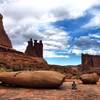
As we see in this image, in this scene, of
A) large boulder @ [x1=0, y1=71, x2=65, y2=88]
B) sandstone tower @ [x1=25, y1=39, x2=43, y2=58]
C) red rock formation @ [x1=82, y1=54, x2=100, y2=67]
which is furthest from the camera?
red rock formation @ [x1=82, y1=54, x2=100, y2=67]

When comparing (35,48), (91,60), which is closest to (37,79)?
(35,48)

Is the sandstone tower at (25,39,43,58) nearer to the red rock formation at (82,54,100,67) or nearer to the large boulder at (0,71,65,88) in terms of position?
the red rock formation at (82,54,100,67)

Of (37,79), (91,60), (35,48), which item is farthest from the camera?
(91,60)

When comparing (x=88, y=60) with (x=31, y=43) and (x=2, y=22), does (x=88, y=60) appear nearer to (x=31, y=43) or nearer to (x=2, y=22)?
(x=31, y=43)

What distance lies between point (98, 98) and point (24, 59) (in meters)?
50.0

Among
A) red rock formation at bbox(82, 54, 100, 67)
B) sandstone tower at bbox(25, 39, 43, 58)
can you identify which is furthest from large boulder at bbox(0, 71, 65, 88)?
red rock formation at bbox(82, 54, 100, 67)

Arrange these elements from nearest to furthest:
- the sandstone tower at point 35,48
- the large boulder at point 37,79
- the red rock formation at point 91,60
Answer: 1. the large boulder at point 37,79
2. the sandstone tower at point 35,48
3. the red rock formation at point 91,60

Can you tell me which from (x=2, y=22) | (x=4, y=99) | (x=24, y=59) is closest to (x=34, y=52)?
(x=2, y=22)

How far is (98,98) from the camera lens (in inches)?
723

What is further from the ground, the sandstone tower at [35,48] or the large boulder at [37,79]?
the sandstone tower at [35,48]

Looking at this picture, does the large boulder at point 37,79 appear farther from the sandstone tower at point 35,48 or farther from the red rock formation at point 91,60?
the red rock formation at point 91,60

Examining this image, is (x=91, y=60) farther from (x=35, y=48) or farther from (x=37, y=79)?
(x=37, y=79)

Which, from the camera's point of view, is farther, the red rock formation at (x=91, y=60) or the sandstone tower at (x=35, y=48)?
the red rock formation at (x=91, y=60)

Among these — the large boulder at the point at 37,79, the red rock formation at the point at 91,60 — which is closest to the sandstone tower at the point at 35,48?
the red rock formation at the point at 91,60
